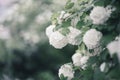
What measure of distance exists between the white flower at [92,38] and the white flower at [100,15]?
0.06m

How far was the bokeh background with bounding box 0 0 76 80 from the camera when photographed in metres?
9.27

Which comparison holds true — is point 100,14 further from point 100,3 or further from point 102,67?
point 102,67

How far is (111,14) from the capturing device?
8.79 ft

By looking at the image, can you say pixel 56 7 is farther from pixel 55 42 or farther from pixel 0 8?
pixel 55 42

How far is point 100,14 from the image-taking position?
268cm

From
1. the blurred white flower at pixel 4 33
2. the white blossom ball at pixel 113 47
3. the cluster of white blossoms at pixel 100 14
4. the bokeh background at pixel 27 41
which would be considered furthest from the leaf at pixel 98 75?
the blurred white flower at pixel 4 33

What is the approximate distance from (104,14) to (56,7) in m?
6.19

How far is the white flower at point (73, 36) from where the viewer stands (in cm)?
288

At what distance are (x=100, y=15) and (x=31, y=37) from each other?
6.75 meters

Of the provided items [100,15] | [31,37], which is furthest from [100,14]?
[31,37]

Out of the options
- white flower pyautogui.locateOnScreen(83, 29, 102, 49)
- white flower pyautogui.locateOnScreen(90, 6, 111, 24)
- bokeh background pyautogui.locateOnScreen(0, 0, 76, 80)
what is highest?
bokeh background pyautogui.locateOnScreen(0, 0, 76, 80)

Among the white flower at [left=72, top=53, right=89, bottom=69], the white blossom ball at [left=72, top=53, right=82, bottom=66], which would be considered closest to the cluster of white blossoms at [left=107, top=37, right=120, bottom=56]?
the white flower at [left=72, top=53, right=89, bottom=69]

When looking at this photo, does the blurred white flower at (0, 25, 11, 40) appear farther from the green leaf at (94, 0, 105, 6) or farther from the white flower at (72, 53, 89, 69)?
the green leaf at (94, 0, 105, 6)

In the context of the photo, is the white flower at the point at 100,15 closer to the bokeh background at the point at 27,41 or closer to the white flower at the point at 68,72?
the white flower at the point at 68,72
